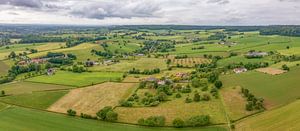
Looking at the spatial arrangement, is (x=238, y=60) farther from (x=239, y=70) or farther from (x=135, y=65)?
(x=135, y=65)

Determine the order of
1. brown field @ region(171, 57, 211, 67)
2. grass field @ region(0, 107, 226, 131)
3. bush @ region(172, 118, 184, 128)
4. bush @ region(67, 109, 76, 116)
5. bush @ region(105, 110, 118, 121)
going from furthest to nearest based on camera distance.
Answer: brown field @ region(171, 57, 211, 67) → bush @ region(67, 109, 76, 116) → bush @ region(105, 110, 118, 121) → bush @ region(172, 118, 184, 128) → grass field @ region(0, 107, 226, 131)

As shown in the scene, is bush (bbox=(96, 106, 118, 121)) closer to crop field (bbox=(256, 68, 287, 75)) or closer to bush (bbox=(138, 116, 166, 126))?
bush (bbox=(138, 116, 166, 126))

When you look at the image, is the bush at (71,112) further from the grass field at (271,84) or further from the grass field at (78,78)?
the grass field at (271,84)

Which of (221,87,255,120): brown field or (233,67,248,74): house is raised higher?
(233,67,248,74): house

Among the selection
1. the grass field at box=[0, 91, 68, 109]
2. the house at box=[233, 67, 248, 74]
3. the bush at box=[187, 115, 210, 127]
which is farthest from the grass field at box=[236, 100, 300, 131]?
the grass field at box=[0, 91, 68, 109]

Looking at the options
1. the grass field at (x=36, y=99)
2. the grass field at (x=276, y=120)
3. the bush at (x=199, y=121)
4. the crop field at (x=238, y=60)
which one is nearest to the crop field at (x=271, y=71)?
the crop field at (x=238, y=60)

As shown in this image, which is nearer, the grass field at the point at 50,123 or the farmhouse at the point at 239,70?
the grass field at the point at 50,123

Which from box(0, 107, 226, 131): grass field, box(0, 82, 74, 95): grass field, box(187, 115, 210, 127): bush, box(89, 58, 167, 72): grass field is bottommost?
box(0, 107, 226, 131): grass field
